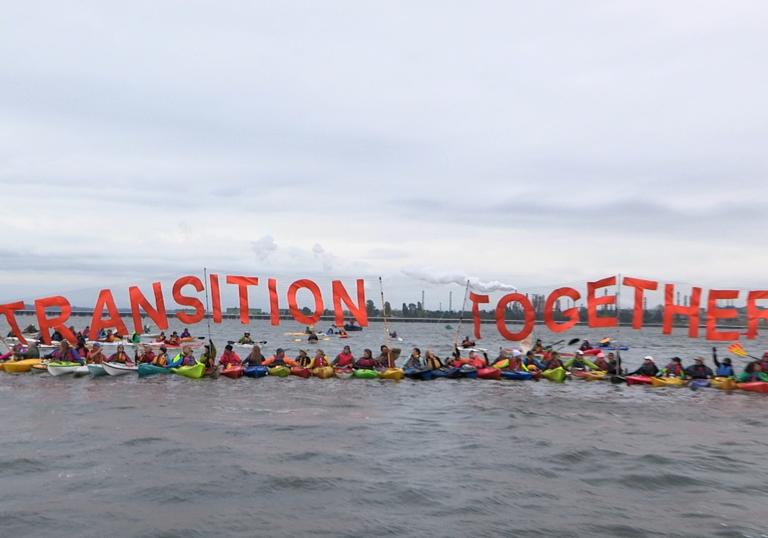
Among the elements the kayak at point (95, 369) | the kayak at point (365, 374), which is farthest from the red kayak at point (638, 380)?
the kayak at point (95, 369)

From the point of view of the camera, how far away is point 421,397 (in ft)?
80.5

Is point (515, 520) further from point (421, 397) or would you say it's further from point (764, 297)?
point (764, 297)

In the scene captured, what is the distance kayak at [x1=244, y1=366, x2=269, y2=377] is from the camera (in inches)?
1137

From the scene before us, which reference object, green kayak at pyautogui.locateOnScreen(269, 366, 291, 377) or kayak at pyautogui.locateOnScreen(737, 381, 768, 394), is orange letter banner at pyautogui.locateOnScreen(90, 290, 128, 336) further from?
kayak at pyautogui.locateOnScreen(737, 381, 768, 394)

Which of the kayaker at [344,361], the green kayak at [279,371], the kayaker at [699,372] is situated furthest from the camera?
the kayaker at [344,361]

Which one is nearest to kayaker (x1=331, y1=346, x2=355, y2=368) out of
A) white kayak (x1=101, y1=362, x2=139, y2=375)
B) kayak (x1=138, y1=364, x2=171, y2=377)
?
kayak (x1=138, y1=364, x2=171, y2=377)

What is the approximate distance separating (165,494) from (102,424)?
7.01 meters

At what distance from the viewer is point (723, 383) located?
1070 inches

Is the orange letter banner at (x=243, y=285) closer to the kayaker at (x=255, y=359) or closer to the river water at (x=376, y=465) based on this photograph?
the kayaker at (x=255, y=359)

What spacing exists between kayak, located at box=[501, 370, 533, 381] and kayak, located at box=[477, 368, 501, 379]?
243 mm

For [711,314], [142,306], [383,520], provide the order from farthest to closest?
[142,306] → [711,314] → [383,520]

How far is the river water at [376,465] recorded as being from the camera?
11203 millimetres

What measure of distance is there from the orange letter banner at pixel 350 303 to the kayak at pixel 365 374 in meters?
2.08

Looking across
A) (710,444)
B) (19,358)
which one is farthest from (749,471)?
(19,358)
